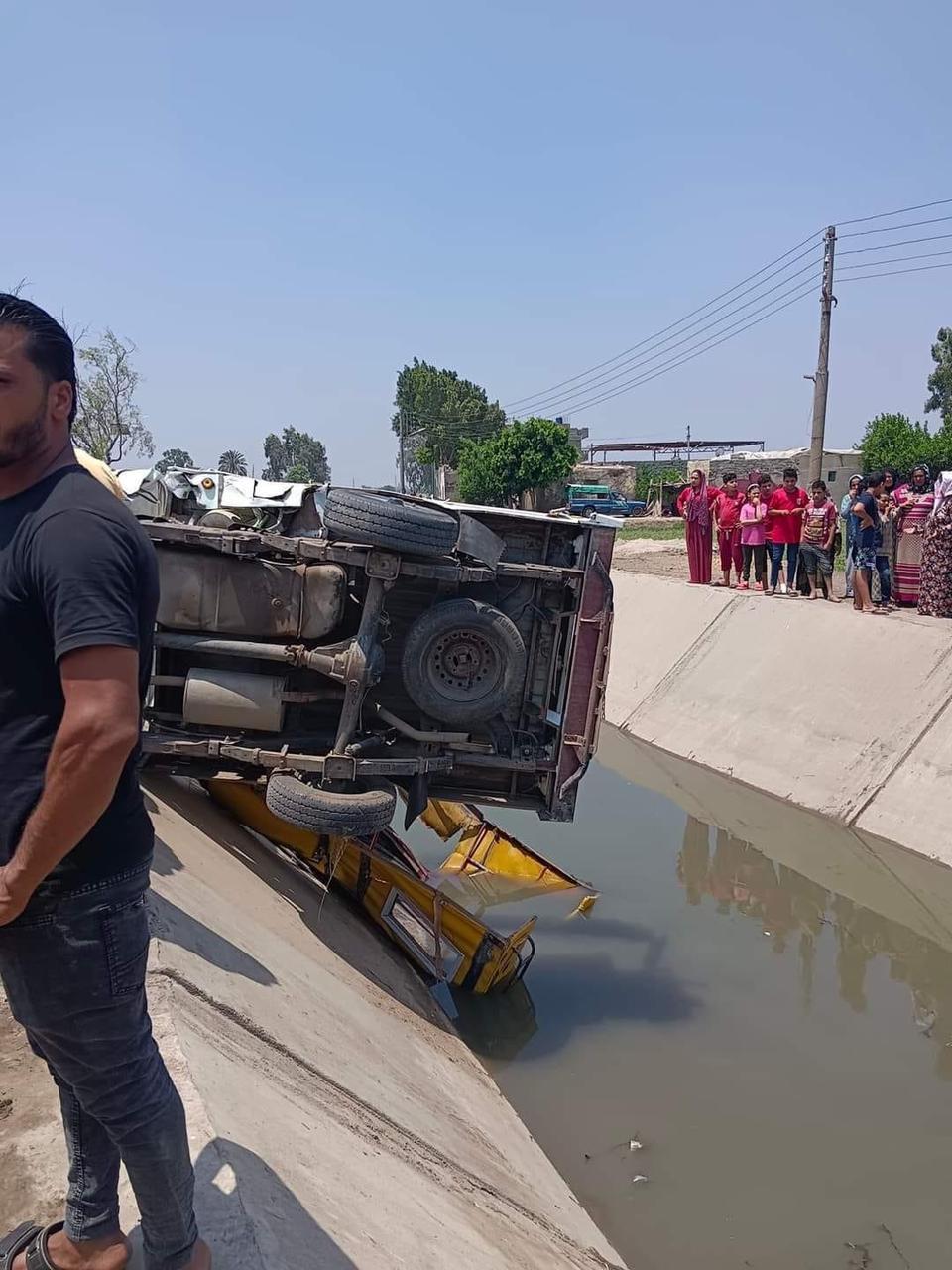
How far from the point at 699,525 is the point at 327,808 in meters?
12.2

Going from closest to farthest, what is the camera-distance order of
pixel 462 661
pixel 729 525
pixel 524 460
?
pixel 462 661
pixel 729 525
pixel 524 460

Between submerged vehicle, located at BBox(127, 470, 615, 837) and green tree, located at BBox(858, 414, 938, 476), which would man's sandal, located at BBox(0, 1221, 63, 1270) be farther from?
green tree, located at BBox(858, 414, 938, 476)

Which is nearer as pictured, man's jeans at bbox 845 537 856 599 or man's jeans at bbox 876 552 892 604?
man's jeans at bbox 845 537 856 599

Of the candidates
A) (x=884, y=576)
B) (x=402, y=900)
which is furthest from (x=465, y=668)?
(x=884, y=576)

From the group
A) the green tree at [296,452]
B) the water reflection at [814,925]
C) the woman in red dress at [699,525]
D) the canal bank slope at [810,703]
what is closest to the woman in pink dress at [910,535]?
the canal bank slope at [810,703]

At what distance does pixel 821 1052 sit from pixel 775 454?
37173 mm

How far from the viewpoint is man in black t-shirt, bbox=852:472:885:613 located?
12502mm

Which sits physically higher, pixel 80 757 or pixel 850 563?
pixel 80 757

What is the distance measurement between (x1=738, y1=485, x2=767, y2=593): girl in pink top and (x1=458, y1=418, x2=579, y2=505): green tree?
103 ft

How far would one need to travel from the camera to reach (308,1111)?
348 centimetres

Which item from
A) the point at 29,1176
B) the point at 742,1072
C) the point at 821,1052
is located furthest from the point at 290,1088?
the point at 821,1052

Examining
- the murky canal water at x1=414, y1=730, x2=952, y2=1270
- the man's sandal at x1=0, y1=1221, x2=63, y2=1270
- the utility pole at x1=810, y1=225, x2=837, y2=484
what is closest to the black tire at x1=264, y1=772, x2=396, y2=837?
the murky canal water at x1=414, y1=730, x2=952, y2=1270

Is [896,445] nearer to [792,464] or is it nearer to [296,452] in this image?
[792,464]

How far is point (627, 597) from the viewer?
18078 millimetres
